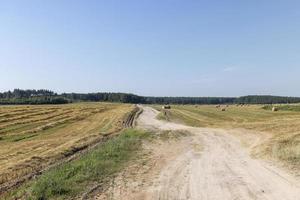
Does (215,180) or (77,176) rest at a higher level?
(215,180)

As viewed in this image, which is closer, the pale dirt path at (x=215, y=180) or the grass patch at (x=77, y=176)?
the pale dirt path at (x=215, y=180)

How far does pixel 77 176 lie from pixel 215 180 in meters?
4.98

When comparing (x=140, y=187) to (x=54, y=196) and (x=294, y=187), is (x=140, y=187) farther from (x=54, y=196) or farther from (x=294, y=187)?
(x=294, y=187)

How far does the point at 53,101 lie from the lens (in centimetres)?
16462

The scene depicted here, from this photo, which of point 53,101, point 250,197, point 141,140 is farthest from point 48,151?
point 53,101

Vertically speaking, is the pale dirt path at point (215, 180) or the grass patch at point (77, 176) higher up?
the pale dirt path at point (215, 180)

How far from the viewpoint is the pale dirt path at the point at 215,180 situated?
510 inches

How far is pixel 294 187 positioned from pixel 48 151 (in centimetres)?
1568

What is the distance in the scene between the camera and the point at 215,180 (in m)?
15.3

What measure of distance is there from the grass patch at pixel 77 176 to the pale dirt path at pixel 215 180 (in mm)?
1632

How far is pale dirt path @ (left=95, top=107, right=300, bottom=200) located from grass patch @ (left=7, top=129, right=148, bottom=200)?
5.35 feet

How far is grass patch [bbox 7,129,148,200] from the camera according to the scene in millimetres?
13472

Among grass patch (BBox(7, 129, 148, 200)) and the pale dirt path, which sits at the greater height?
the pale dirt path

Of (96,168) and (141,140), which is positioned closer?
(96,168)
